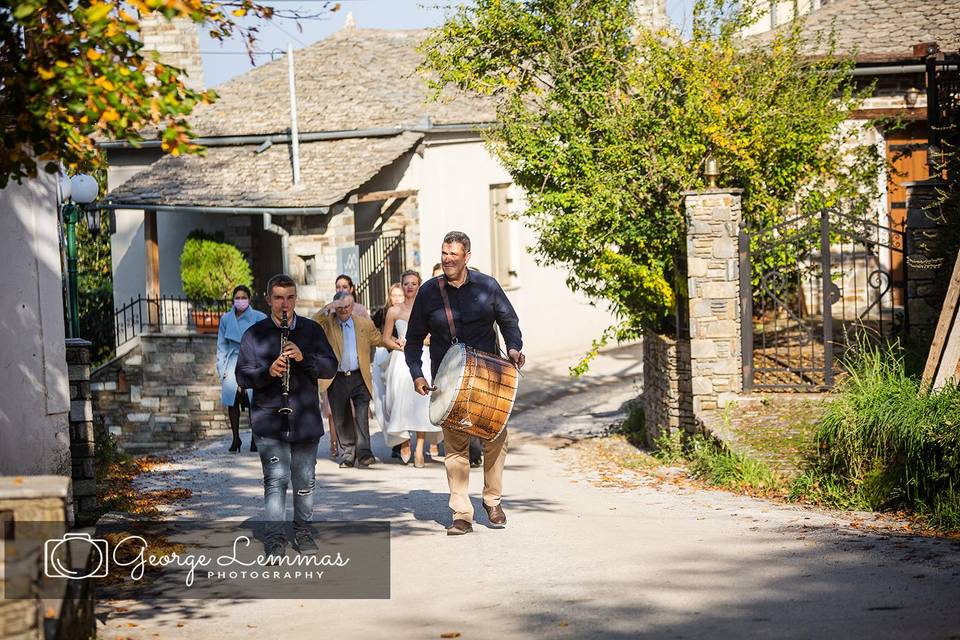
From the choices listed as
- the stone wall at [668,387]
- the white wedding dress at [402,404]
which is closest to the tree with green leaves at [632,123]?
the stone wall at [668,387]

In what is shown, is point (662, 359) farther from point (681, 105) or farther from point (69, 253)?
point (69, 253)

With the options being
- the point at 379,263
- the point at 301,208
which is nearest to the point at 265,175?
the point at 301,208

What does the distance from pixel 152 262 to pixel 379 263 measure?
14.4 ft

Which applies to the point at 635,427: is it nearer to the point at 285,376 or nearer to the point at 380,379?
the point at 380,379

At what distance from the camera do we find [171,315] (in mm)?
21984

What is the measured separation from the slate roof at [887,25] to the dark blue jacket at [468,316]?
10.4 metres

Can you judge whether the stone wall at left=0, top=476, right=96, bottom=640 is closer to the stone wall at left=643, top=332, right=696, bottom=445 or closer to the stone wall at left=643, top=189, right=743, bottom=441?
the stone wall at left=643, top=189, right=743, bottom=441

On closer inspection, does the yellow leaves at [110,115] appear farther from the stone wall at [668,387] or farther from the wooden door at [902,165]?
the wooden door at [902,165]

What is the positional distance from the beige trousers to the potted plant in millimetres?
13477

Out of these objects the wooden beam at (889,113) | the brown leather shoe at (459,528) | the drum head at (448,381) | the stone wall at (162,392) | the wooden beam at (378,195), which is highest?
the wooden beam at (889,113)

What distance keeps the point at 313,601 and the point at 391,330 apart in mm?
5649

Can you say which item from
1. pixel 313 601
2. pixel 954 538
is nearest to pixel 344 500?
pixel 313 601

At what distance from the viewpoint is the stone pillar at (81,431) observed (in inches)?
340

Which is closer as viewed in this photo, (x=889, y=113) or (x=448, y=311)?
(x=448, y=311)
